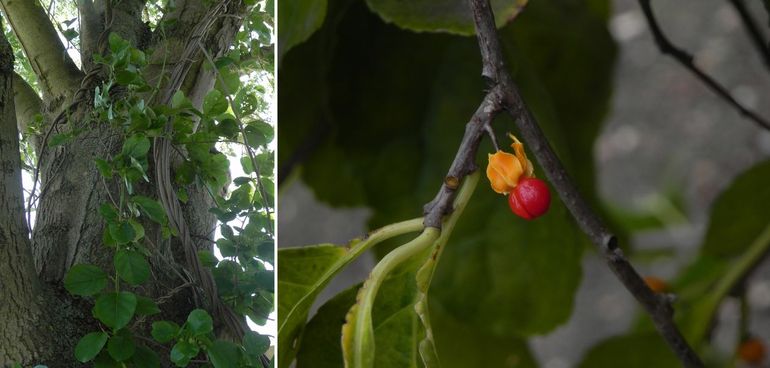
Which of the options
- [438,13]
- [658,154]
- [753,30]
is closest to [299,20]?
[438,13]

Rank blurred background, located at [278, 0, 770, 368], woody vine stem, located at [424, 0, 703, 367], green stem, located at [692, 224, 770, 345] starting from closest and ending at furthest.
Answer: woody vine stem, located at [424, 0, 703, 367] < green stem, located at [692, 224, 770, 345] < blurred background, located at [278, 0, 770, 368]

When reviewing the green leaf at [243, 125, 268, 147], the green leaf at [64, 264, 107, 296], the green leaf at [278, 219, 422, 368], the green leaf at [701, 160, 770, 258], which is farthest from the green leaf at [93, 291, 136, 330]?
the green leaf at [701, 160, 770, 258]

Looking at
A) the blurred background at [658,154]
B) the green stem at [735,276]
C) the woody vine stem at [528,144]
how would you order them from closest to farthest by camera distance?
the woody vine stem at [528,144] → the green stem at [735,276] → the blurred background at [658,154]

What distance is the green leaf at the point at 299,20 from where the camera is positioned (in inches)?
11.6

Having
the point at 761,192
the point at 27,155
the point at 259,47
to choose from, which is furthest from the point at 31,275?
the point at 761,192

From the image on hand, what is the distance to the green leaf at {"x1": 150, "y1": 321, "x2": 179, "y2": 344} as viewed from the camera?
485 millimetres

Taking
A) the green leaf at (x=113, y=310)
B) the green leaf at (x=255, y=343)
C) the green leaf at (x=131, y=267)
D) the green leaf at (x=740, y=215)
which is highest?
the green leaf at (x=131, y=267)

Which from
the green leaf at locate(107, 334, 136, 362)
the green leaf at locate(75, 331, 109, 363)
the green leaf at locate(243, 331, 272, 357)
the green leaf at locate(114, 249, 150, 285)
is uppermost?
the green leaf at locate(114, 249, 150, 285)

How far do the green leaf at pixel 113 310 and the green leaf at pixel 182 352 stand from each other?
3 cm

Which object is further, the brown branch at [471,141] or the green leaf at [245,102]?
the green leaf at [245,102]

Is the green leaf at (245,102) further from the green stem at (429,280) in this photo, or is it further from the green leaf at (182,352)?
the green stem at (429,280)

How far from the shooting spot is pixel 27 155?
1.59 ft

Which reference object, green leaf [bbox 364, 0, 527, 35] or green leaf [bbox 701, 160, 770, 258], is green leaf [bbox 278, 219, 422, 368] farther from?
green leaf [bbox 701, 160, 770, 258]

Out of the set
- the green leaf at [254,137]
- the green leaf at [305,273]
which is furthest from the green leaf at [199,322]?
the green leaf at [305,273]
